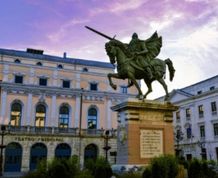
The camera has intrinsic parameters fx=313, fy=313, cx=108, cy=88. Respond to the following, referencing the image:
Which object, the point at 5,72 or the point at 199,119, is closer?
the point at 5,72

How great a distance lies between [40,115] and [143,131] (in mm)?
34665

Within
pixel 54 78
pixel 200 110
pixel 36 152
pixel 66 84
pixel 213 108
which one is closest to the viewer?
pixel 36 152

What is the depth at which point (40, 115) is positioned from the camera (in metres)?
44.8

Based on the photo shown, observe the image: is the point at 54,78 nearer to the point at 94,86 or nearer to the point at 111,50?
the point at 94,86

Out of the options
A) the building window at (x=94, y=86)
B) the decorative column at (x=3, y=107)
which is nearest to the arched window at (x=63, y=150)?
the decorative column at (x=3, y=107)

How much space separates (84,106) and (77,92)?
7.79ft

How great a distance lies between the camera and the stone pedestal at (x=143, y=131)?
11766 mm

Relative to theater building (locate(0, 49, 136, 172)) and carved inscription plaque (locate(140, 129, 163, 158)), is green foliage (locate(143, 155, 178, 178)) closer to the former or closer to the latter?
carved inscription plaque (locate(140, 129, 163, 158))

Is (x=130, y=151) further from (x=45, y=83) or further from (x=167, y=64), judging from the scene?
(x=45, y=83)

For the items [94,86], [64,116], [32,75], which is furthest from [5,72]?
[94,86]

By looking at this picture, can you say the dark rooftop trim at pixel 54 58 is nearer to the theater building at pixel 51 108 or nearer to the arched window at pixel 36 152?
the theater building at pixel 51 108

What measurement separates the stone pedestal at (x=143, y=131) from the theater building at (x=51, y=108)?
30.7 meters

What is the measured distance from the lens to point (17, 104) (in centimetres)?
4372

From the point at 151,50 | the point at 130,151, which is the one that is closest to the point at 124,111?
the point at 130,151
